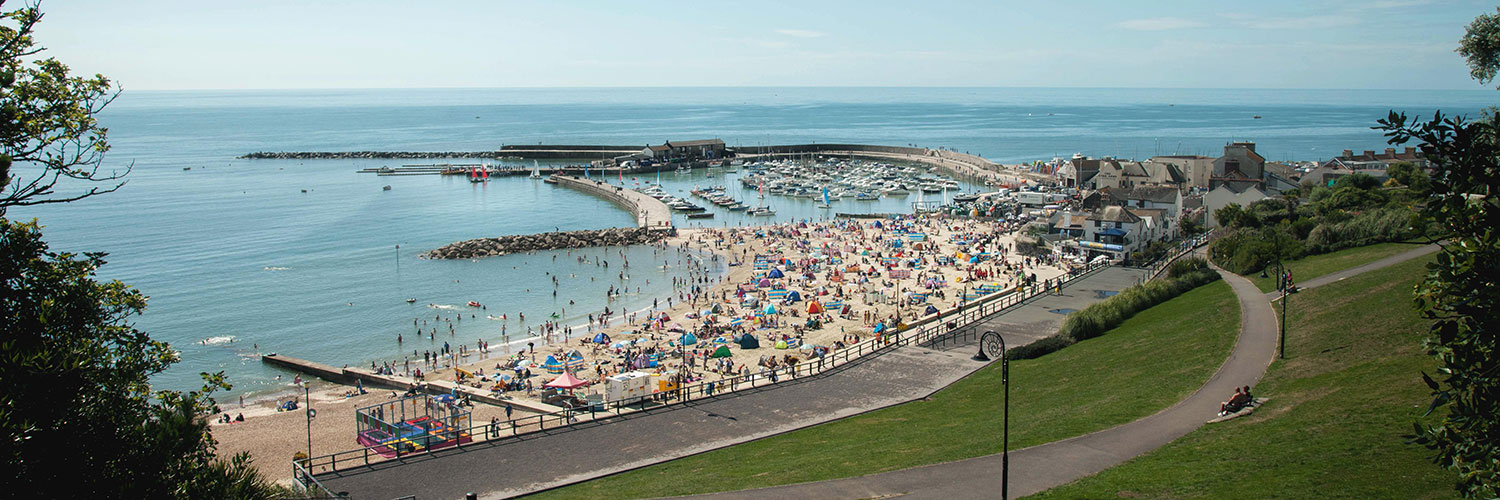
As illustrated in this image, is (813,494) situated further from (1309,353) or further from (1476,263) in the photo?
(1309,353)

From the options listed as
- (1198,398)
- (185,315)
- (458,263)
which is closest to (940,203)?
(458,263)

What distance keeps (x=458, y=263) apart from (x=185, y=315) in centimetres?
1717

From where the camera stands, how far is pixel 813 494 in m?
17.4

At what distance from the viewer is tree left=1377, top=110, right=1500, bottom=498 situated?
27.6 feet

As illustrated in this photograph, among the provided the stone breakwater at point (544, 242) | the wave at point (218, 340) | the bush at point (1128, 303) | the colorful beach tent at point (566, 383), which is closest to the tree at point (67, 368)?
the colorful beach tent at point (566, 383)

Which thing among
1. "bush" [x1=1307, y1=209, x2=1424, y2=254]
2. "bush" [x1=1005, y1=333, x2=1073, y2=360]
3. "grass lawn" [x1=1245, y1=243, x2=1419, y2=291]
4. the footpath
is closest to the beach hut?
"bush" [x1=1005, y1=333, x2=1073, y2=360]

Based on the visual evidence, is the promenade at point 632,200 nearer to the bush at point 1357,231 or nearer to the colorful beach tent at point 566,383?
the colorful beach tent at point 566,383

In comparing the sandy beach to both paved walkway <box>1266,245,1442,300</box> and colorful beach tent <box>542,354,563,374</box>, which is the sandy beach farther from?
paved walkway <box>1266,245,1442,300</box>

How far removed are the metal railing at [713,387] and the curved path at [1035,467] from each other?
8.09 meters

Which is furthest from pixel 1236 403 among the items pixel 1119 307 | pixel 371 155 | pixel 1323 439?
pixel 371 155

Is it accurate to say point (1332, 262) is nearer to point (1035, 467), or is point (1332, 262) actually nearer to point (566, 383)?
point (1035, 467)

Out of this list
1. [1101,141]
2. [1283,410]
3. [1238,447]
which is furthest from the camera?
[1101,141]

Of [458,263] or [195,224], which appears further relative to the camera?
[195,224]

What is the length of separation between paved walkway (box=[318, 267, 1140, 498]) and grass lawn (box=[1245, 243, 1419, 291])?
9960 millimetres
